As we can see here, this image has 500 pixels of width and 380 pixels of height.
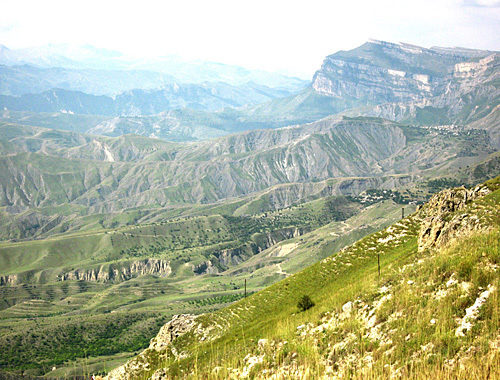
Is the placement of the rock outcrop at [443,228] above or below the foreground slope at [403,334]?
below

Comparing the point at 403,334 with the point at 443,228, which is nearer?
the point at 403,334

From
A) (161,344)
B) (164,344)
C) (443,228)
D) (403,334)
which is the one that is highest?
(403,334)

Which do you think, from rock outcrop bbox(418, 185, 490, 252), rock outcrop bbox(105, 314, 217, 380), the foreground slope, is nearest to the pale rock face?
rock outcrop bbox(105, 314, 217, 380)

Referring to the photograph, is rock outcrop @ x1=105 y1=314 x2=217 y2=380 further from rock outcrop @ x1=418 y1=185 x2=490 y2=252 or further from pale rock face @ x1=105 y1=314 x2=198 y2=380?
rock outcrop @ x1=418 y1=185 x2=490 y2=252

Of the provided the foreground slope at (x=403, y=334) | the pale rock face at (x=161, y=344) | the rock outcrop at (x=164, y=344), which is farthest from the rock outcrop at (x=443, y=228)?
the pale rock face at (x=161, y=344)

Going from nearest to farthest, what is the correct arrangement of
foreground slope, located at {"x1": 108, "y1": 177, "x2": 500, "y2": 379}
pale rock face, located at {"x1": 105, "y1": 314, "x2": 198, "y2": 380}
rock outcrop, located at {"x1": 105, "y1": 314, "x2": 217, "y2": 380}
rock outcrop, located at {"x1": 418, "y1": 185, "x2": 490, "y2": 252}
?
foreground slope, located at {"x1": 108, "y1": 177, "x2": 500, "y2": 379} < rock outcrop, located at {"x1": 418, "y1": 185, "x2": 490, "y2": 252} < rock outcrop, located at {"x1": 105, "y1": 314, "x2": 217, "y2": 380} < pale rock face, located at {"x1": 105, "y1": 314, "x2": 198, "y2": 380}

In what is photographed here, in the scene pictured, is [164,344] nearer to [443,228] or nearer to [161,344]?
[161,344]

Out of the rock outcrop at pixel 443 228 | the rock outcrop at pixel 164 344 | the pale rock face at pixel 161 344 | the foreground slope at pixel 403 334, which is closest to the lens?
the foreground slope at pixel 403 334

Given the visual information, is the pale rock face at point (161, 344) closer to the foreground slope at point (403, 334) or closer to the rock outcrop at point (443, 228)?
the foreground slope at point (403, 334)

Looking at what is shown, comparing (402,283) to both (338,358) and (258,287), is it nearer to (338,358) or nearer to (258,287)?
(338,358)

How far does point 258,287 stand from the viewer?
17838 centimetres

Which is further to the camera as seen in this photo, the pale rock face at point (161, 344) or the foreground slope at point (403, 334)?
the pale rock face at point (161, 344)

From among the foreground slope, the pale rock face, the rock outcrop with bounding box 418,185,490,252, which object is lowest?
the pale rock face

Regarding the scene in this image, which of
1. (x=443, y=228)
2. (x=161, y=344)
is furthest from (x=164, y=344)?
(x=443, y=228)
